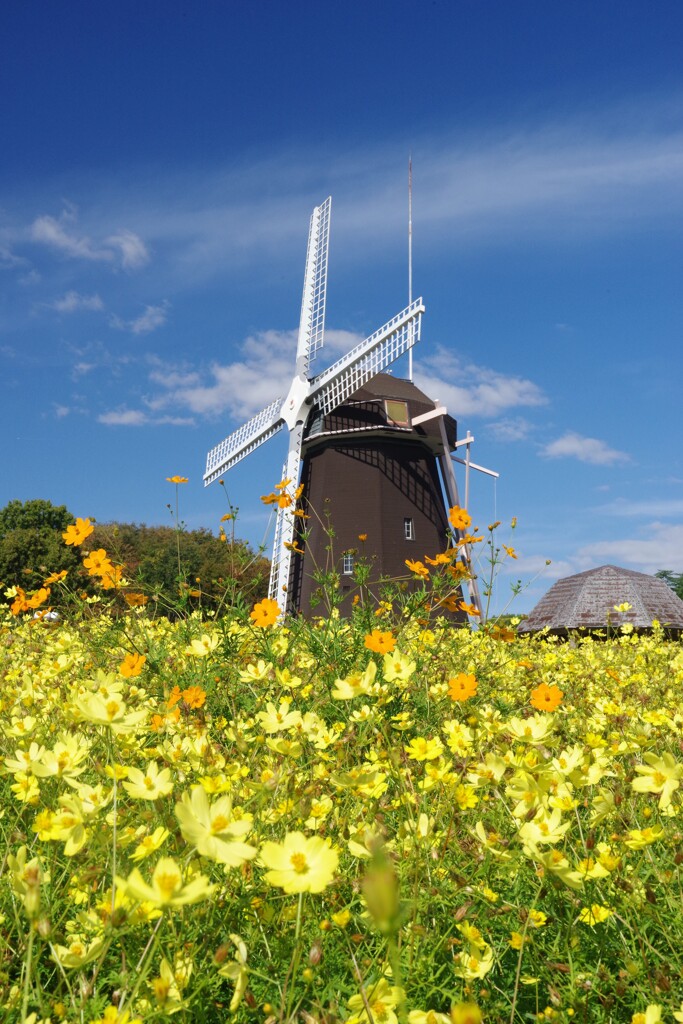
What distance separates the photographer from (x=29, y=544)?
2773 centimetres

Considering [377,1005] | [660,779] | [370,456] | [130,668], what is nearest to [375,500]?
[370,456]

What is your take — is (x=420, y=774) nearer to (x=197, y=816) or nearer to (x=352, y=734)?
(x=352, y=734)

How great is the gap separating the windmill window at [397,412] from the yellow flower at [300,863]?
1896 cm

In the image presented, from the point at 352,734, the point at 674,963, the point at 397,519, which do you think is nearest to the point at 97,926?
the point at 352,734

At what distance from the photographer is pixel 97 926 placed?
125cm

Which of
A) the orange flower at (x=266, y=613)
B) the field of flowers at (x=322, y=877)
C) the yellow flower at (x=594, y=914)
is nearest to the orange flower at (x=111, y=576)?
the orange flower at (x=266, y=613)

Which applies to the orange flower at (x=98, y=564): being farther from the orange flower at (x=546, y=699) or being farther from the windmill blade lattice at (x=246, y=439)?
the windmill blade lattice at (x=246, y=439)

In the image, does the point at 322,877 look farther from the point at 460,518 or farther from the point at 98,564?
the point at 460,518

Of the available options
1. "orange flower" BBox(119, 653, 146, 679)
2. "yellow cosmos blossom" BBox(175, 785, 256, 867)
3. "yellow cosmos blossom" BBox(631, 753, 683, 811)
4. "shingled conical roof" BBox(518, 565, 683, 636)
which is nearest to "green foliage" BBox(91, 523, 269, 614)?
"orange flower" BBox(119, 653, 146, 679)

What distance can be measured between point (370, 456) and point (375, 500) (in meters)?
1.24

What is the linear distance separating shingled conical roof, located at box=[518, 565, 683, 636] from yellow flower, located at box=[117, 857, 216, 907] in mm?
12085

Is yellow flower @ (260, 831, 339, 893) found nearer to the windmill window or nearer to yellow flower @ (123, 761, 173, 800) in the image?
yellow flower @ (123, 761, 173, 800)

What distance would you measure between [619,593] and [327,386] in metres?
9.54

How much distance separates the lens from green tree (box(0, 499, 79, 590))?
88.1ft
